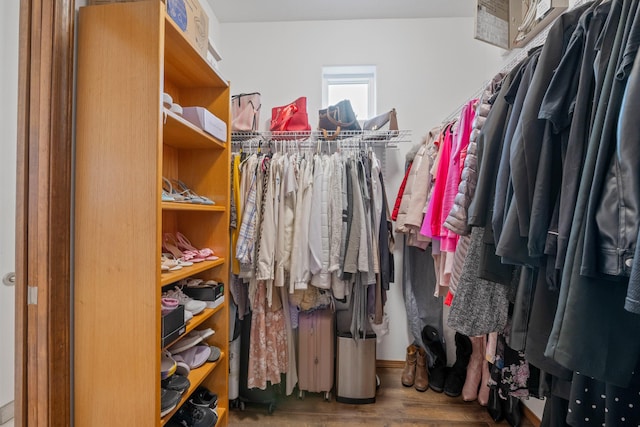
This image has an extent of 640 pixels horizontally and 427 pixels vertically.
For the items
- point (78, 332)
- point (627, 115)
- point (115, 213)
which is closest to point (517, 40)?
point (627, 115)

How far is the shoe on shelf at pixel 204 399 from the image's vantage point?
4.26 feet

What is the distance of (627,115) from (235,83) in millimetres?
2310

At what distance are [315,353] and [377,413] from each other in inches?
19.6

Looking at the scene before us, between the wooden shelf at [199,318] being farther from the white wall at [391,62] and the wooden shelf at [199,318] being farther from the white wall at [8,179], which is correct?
the white wall at [391,62]

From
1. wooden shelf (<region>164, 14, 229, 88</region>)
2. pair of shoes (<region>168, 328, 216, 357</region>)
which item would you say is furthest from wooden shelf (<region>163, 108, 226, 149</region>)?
pair of shoes (<region>168, 328, 216, 357</region>)

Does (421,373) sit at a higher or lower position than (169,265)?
lower

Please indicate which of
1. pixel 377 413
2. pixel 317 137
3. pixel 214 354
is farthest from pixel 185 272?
pixel 377 413

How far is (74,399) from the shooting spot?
908mm

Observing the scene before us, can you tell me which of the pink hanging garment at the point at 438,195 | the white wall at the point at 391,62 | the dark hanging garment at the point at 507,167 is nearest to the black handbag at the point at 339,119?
the white wall at the point at 391,62

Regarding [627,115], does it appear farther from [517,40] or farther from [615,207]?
[517,40]

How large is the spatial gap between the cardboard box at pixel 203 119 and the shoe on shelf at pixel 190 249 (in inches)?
20.9

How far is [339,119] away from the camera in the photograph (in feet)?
6.17

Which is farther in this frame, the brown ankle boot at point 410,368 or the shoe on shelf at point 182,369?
the brown ankle boot at point 410,368

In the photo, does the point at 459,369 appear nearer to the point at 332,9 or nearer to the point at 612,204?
the point at 612,204
